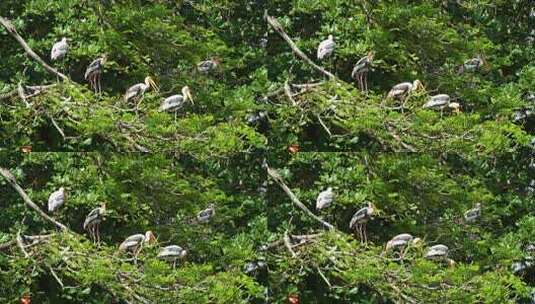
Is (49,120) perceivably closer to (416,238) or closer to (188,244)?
(188,244)

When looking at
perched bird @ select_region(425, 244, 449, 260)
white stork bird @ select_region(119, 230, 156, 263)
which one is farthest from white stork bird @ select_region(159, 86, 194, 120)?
perched bird @ select_region(425, 244, 449, 260)

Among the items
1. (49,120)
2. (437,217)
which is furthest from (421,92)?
(49,120)

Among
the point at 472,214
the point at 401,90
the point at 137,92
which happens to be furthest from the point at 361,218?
the point at 137,92

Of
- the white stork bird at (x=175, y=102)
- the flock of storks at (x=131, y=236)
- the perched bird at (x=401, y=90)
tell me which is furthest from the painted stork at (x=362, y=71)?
the flock of storks at (x=131, y=236)

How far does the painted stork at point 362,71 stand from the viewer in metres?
4.92

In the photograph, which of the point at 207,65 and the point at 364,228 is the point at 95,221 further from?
the point at 364,228

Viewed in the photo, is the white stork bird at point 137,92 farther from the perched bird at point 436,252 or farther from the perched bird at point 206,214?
the perched bird at point 436,252

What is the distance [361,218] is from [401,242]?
24cm

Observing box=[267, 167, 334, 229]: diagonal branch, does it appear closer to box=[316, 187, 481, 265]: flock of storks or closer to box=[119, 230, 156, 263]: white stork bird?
box=[316, 187, 481, 265]: flock of storks

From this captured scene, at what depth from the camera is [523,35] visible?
A: 19.2 feet

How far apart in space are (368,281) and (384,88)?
3.43 ft

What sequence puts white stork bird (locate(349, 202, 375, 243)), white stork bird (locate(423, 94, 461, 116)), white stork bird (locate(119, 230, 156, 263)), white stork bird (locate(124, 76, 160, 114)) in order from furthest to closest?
white stork bird (locate(423, 94, 461, 116)), white stork bird (locate(349, 202, 375, 243)), white stork bird (locate(124, 76, 160, 114)), white stork bird (locate(119, 230, 156, 263))

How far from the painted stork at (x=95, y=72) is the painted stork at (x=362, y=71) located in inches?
50.1

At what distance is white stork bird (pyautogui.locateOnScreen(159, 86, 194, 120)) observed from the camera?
15.6 feet
